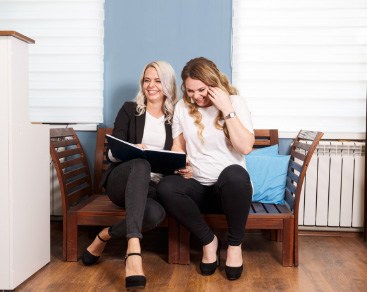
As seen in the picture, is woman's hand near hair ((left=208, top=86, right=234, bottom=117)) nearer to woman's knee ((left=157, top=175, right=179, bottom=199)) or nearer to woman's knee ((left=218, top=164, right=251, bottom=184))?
woman's knee ((left=218, top=164, right=251, bottom=184))

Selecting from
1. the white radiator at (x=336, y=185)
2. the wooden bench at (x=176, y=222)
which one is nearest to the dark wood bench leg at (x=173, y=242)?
the wooden bench at (x=176, y=222)

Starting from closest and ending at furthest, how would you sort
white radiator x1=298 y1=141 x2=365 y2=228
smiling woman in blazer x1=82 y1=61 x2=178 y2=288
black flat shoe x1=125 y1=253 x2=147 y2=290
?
black flat shoe x1=125 y1=253 x2=147 y2=290 < smiling woman in blazer x1=82 y1=61 x2=178 y2=288 < white radiator x1=298 y1=141 x2=365 y2=228

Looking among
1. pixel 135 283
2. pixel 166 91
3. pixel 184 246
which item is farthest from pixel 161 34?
pixel 135 283

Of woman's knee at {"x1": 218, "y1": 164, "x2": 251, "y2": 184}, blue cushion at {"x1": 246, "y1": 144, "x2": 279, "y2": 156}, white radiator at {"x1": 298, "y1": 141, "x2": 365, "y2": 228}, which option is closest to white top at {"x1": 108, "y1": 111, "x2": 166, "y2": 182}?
woman's knee at {"x1": 218, "y1": 164, "x2": 251, "y2": 184}

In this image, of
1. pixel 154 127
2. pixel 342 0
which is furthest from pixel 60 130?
pixel 342 0

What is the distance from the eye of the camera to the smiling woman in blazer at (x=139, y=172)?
6.57 feet

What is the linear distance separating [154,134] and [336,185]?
3.98ft

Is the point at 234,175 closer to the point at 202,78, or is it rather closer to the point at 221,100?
the point at 221,100

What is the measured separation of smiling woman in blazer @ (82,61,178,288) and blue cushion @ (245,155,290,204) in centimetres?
57

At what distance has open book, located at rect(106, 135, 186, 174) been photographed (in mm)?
2092

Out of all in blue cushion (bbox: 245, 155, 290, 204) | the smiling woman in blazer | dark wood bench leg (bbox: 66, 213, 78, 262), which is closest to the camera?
the smiling woman in blazer

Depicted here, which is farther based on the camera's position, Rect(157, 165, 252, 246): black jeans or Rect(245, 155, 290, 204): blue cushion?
Rect(245, 155, 290, 204): blue cushion

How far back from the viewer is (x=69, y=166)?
2639 mm

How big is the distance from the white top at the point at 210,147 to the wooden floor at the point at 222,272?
464 mm
